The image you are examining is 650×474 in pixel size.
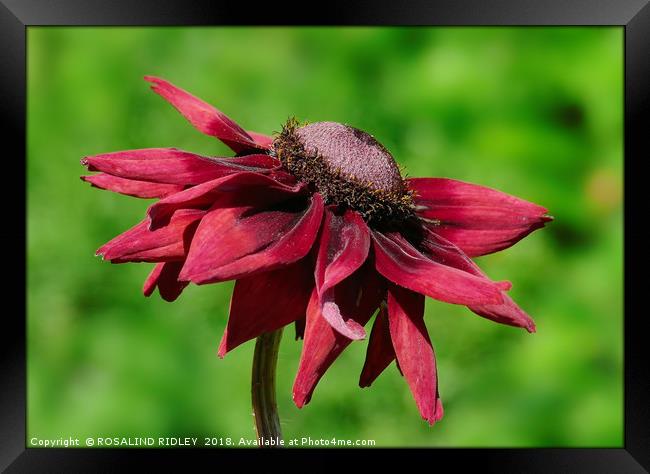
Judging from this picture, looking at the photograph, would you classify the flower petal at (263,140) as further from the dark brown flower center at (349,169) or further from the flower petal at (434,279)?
the flower petal at (434,279)

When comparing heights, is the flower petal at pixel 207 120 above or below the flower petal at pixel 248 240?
above

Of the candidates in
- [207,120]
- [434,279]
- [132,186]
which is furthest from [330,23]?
[434,279]

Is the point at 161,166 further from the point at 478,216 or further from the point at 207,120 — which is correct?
the point at 478,216

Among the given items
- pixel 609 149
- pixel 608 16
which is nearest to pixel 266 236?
pixel 608 16

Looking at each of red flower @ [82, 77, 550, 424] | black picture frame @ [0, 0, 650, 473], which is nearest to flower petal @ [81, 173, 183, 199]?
red flower @ [82, 77, 550, 424]

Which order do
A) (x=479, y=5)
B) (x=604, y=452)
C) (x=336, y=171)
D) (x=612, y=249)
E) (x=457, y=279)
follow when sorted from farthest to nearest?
(x=612, y=249) → (x=604, y=452) → (x=479, y=5) → (x=336, y=171) → (x=457, y=279)

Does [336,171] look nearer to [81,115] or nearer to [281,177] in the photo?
[281,177]

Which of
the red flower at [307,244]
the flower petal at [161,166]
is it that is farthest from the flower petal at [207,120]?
the flower petal at [161,166]
